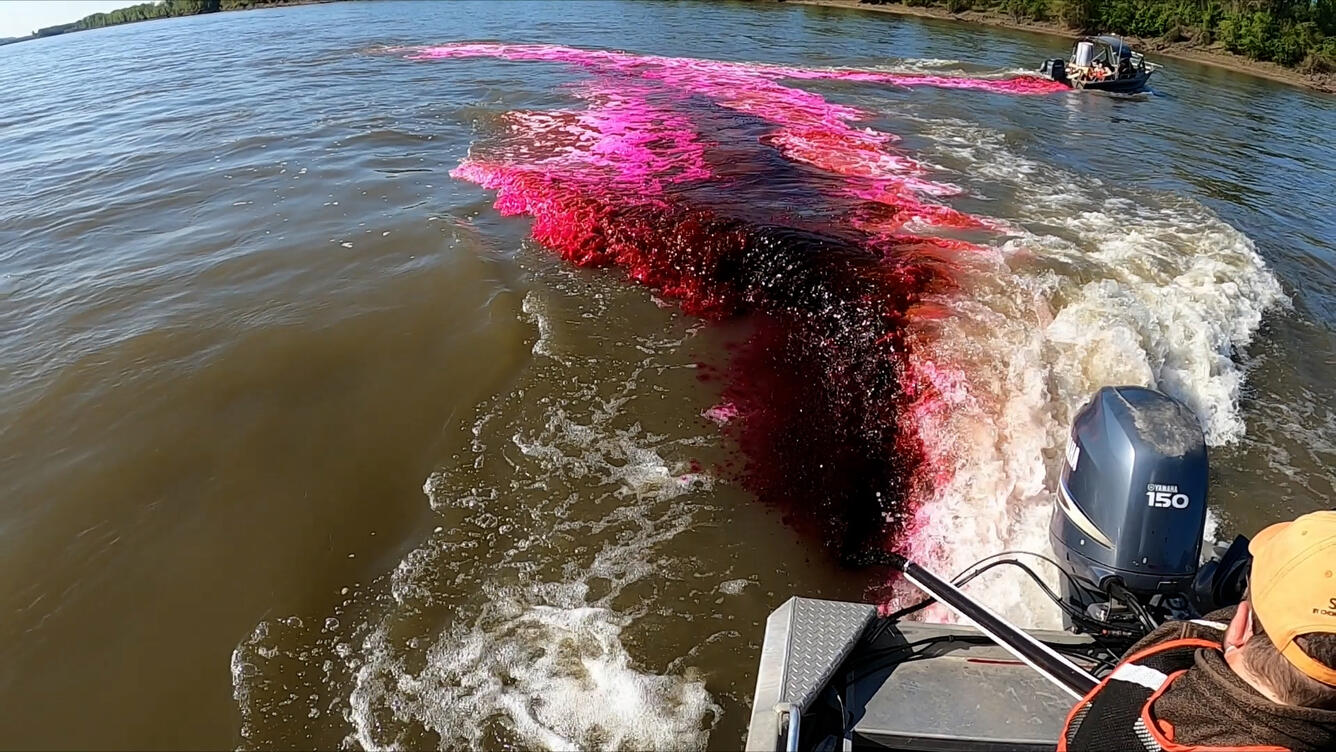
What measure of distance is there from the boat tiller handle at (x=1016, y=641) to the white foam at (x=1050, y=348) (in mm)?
1511

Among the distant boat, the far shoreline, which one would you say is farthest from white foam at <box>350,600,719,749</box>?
the far shoreline

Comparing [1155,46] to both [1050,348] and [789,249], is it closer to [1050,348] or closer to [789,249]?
[789,249]

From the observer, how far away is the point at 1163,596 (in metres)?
3.30

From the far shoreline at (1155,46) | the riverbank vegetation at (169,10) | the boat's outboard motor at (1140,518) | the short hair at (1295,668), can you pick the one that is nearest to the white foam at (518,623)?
the boat's outboard motor at (1140,518)

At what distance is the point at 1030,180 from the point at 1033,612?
962 cm

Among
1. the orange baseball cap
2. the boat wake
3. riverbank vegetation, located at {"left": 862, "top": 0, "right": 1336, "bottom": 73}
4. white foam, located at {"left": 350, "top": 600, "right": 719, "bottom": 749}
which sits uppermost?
riverbank vegetation, located at {"left": 862, "top": 0, "right": 1336, "bottom": 73}

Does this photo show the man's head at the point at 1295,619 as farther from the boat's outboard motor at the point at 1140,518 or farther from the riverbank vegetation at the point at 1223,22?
the riverbank vegetation at the point at 1223,22

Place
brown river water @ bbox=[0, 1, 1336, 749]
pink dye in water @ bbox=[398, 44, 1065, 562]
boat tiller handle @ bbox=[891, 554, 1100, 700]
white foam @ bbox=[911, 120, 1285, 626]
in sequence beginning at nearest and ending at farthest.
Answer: boat tiller handle @ bbox=[891, 554, 1100, 700]
brown river water @ bbox=[0, 1, 1336, 749]
white foam @ bbox=[911, 120, 1285, 626]
pink dye in water @ bbox=[398, 44, 1065, 562]

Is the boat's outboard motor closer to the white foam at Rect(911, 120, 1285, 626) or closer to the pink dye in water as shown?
the white foam at Rect(911, 120, 1285, 626)

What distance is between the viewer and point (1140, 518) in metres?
3.30

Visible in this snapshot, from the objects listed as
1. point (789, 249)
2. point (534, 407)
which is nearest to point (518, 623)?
point (534, 407)

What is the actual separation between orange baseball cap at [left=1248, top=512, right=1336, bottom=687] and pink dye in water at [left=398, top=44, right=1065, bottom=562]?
9.91 feet

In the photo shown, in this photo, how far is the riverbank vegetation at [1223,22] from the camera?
92.5ft

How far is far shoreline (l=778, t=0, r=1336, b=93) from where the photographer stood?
2667 cm
